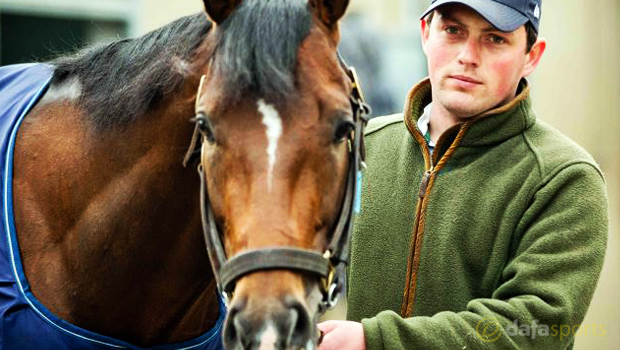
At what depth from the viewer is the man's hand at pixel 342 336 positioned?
2295 mm

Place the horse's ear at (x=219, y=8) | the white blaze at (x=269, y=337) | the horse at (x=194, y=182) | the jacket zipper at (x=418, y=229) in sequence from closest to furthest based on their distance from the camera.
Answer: the white blaze at (x=269, y=337) < the horse at (x=194, y=182) < the horse's ear at (x=219, y=8) < the jacket zipper at (x=418, y=229)

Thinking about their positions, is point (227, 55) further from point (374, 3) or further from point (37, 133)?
point (374, 3)

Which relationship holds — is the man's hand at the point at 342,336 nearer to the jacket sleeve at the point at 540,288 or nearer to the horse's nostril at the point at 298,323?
the jacket sleeve at the point at 540,288

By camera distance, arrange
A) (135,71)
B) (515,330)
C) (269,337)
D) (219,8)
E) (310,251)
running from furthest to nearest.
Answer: (135,71)
(515,330)
(219,8)
(310,251)
(269,337)

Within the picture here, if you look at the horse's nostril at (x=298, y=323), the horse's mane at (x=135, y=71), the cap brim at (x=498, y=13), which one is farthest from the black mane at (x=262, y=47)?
the cap brim at (x=498, y=13)

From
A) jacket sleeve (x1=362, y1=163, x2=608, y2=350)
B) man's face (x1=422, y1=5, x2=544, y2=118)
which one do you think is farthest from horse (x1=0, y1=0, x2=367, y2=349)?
man's face (x1=422, y1=5, x2=544, y2=118)

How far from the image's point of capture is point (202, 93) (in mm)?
2186

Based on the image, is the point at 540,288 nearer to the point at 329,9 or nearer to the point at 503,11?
the point at 503,11

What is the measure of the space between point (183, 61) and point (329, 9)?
0.39 meters

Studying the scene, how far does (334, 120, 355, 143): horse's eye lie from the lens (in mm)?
2117

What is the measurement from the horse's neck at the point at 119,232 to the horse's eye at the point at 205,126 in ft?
0.76

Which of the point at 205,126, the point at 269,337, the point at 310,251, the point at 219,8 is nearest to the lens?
the point at 269,337

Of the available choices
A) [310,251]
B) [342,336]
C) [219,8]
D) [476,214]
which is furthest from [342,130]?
[476,214]

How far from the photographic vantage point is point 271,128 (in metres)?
2.06
